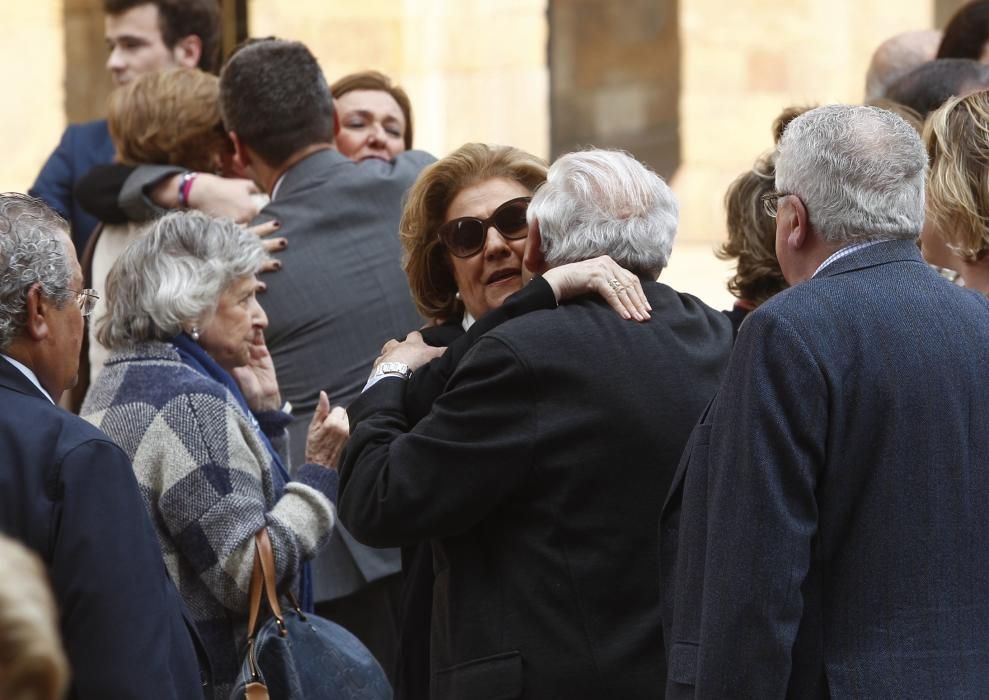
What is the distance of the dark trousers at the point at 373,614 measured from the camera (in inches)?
181

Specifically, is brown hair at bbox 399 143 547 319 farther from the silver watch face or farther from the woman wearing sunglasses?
the silver watch face

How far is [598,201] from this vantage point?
3432mm

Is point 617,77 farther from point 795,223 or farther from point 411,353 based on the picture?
point 795,223

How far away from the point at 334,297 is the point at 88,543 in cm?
188

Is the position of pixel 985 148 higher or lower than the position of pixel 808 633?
higher

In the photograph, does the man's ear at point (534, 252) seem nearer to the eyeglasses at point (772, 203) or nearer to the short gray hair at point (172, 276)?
the eyeglasses at point (772, 203)

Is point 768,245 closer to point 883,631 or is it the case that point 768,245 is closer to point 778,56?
point 883,631

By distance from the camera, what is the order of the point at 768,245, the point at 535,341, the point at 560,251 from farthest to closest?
the point at 768,245 → the point at 560,251 → the point at 535,341

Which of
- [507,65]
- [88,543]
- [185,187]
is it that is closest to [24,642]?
[88,543]

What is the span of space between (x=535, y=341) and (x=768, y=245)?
1134 mm

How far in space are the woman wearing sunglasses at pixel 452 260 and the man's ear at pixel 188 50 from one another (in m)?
2.53

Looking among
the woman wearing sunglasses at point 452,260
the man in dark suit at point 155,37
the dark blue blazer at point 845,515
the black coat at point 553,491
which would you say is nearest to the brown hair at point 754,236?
the woman wearing sunglasses at point 452,260

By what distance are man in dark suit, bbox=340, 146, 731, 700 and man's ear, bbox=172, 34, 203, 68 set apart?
327 centimetres

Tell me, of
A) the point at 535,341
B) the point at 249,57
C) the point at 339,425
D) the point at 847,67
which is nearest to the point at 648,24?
the point at 847,67
